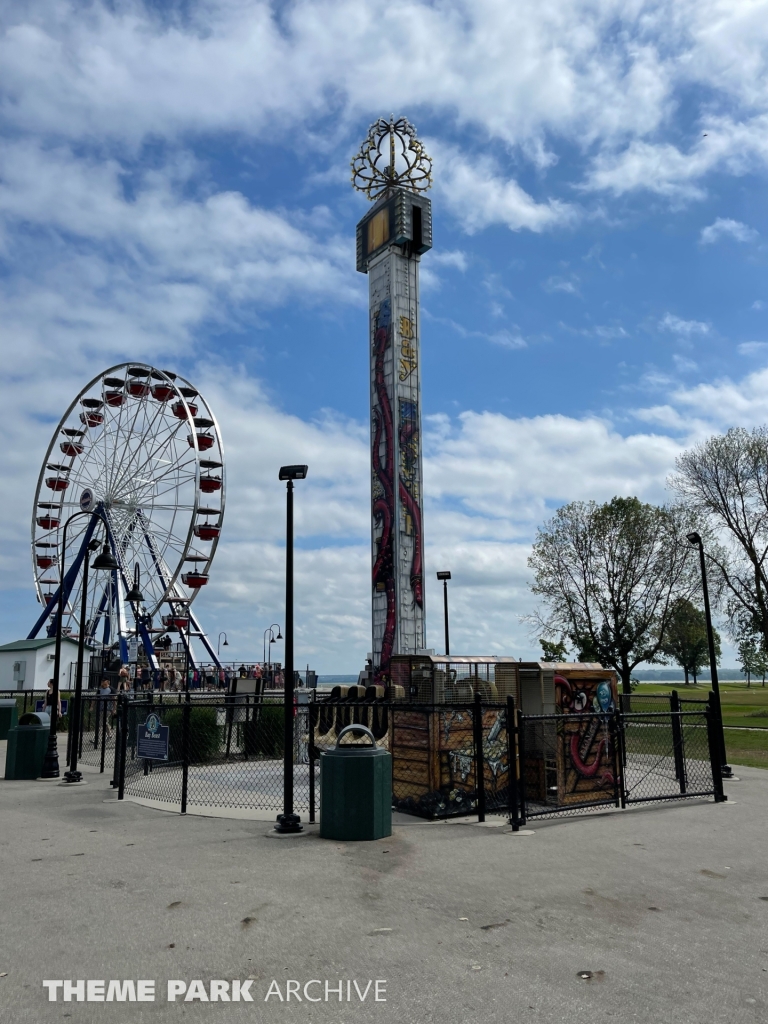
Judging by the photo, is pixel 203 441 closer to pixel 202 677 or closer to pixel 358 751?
pixel 202 677

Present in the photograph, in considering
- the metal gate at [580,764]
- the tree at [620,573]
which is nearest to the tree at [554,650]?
the tree at [620,573]

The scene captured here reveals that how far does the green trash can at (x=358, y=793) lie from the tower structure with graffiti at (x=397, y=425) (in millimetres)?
32597

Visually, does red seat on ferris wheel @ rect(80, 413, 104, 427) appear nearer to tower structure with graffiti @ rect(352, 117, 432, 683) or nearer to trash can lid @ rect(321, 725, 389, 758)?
tower structure with graffiti @ rect(352, 117, 432, 683)

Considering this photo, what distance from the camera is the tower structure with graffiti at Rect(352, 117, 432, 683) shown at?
44.1 metres

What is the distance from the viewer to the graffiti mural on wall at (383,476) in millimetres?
44000

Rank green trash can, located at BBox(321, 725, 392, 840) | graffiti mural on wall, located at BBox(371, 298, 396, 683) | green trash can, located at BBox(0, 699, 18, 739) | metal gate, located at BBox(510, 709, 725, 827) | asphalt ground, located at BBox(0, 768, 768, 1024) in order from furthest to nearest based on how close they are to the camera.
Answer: graffiti mural on wall, located at BBox(371, 298, 396, 683)
green trash can, located at BBox(0, 699, 18, 739)
metal gate, located at BBox(510, 709, 725, 827)
green trash can, located at BBox(321, 725, 392, 840)
asphalt ground, located at BBox(0, 768, 768, 1024)

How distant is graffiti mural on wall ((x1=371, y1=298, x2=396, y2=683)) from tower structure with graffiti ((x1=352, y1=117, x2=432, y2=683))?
5cm

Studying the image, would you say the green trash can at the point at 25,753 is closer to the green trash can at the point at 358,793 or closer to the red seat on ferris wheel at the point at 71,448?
the green trash can at the point at 358,793

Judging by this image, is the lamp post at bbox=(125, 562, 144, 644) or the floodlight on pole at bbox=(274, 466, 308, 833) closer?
the floodlight on pole at bbox=(274, 466, 308, 833)

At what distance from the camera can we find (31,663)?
48000 mm

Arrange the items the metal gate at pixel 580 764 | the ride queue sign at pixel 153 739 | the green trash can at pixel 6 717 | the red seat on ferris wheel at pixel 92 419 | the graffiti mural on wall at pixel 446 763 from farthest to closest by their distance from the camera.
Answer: the red seat on ferris wheel at pixel 92 419 < the green trash can at pixel 6 717 < the ride queue sign at pixel 153 739 < the metal gate at pixel 580 764 < the graffiti mural on wall at pixel 446 763

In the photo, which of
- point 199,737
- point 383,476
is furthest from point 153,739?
point 383,476

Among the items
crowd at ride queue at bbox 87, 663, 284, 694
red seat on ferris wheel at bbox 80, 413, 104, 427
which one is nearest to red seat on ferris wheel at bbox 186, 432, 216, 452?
red seat on ferris wheel at bbox 80, 413, 104, 427

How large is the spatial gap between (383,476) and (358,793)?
3585cm
